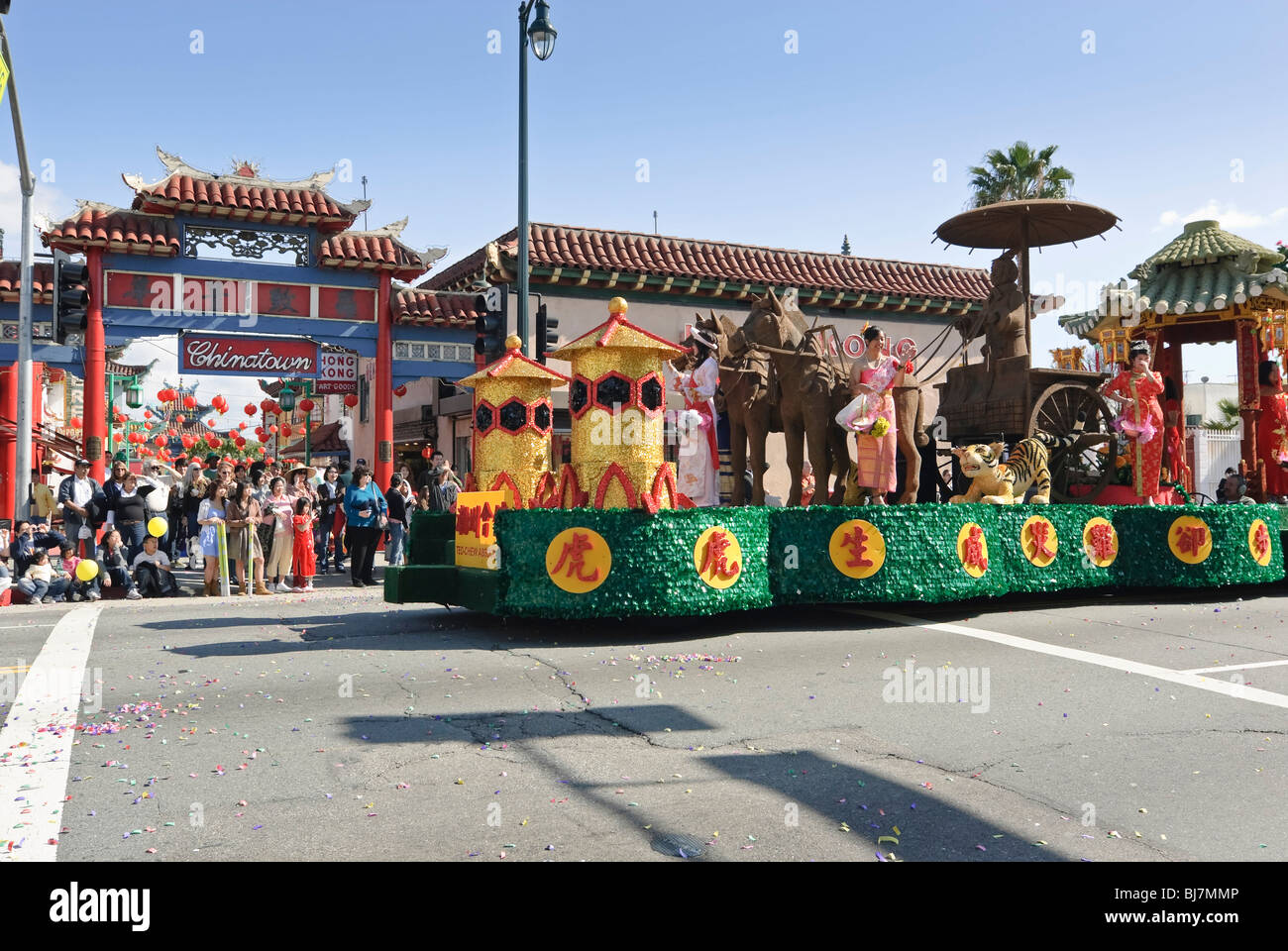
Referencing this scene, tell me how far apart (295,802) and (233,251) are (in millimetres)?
16206

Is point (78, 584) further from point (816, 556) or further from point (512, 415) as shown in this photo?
point (816, 556)

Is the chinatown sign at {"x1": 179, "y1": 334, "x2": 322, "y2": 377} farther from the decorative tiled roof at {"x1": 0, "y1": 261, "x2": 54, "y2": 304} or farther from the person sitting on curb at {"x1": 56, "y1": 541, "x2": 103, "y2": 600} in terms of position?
the person sitting on curb at {"x1": 56, "y1": 541, "x2": 103, "y2": 600}

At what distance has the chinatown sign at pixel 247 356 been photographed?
18297 mm

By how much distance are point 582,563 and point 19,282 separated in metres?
A: 14.5

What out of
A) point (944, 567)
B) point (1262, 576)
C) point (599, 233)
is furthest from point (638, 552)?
point (599, 233)

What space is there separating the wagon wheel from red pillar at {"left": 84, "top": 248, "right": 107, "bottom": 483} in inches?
600

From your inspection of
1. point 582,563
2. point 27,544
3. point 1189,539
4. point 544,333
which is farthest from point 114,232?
point 1189,539

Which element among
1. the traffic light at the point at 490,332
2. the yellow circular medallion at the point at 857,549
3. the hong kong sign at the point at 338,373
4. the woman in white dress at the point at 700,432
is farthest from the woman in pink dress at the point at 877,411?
the hong kong sign at the point at 338,373

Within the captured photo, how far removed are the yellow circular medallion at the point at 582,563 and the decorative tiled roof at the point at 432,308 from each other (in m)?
11.5

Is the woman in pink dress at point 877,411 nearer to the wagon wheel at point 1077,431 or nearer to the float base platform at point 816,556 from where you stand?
the float base platform at point 816,556

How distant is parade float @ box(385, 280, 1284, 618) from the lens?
903 centimetres
